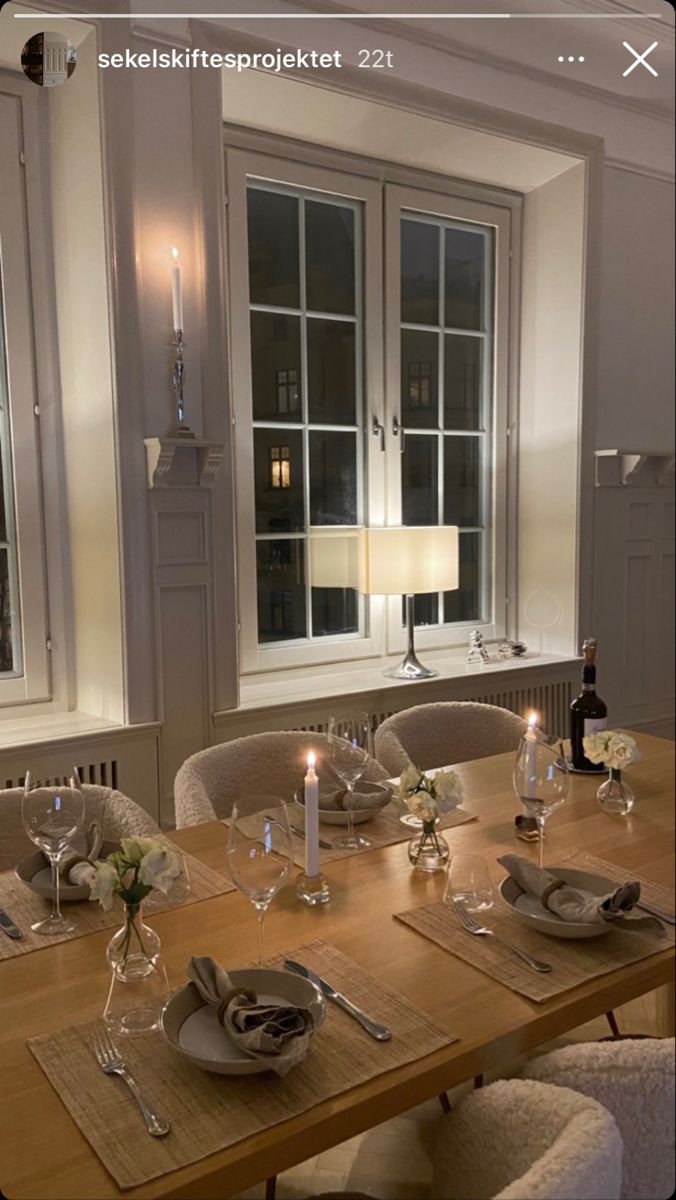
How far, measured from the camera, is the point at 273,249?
10.5 ft

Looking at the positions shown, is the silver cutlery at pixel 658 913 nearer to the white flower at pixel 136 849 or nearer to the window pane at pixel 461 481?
the white flower at pixel 136 849

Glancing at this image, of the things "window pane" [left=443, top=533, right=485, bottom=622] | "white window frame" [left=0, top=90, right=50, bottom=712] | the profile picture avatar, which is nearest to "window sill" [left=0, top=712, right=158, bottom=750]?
"white window frame" [left=0, top=90, right=50, bottom=712]

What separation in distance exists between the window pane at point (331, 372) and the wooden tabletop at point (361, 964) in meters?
1.93

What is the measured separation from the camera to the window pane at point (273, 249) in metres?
3.15

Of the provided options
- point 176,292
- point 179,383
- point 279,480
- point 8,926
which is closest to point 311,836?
point 8,926

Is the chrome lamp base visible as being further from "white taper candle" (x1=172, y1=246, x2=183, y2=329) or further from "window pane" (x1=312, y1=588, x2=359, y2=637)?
"white taper candle" (x1=172, y1=246, x2=183, y2=329)

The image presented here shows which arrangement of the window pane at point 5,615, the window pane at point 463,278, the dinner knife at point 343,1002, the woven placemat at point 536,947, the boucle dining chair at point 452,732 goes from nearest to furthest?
1. the dinner knife at point 343,1002
2. the woven placemat at point 536,947
3. the boucle dining chair at point 452,732
4. the window pane at point 5,615
5. the window pane at point 463,278

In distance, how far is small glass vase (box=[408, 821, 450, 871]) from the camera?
4.93 feet

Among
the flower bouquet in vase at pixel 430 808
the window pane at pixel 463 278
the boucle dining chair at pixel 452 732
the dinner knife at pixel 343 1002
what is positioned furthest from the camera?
the window pane at pixel 463 278

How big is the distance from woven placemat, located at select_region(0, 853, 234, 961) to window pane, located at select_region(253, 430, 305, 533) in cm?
189

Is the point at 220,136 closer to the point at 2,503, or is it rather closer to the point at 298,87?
the point at 298,87

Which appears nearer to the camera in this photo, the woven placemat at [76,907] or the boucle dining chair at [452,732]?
the woven placemat at [76,907]

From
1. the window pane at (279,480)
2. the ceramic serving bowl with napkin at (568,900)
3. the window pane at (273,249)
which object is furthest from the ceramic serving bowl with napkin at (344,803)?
the window pane at (273,249)

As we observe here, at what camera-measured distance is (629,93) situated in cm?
367
